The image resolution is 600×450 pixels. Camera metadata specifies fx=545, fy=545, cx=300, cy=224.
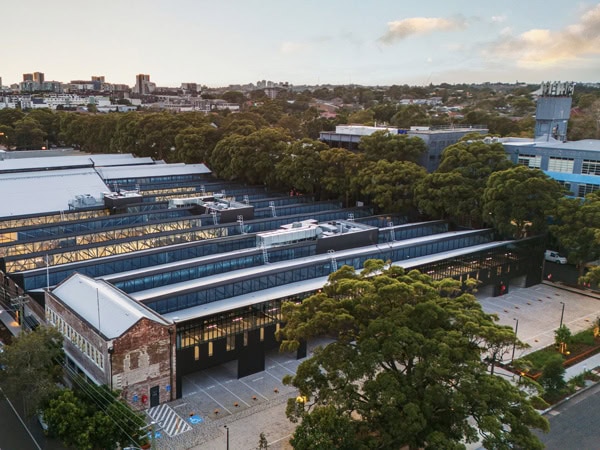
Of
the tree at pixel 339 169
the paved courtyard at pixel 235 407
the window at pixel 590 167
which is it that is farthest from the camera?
the tree at pixel 339 169

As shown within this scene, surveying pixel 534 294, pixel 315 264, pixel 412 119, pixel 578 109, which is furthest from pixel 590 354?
pixel 578 109

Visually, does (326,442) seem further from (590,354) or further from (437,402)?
(590,354)

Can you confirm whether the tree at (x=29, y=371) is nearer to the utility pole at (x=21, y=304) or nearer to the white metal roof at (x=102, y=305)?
the white metal roof at (x=102, y=305)

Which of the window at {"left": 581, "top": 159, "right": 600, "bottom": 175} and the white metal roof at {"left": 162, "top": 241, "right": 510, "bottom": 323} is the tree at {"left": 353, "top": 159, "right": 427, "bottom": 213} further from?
the white metal roof at {"left": 162, "top": 241, "right": 510, "bottom": 323}

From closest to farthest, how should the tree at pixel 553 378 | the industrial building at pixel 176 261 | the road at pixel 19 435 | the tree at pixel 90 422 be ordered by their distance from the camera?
the tree at pixel 90 422 → the road at pixel 19 435 → the industrial building at pixel 176 261 → the tree at pixel 553 378

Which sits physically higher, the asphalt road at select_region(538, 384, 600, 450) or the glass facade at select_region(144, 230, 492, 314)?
the glass facade at select_region(144, 230, 492, 314)

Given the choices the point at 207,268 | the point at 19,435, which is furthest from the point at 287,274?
the point at 19,435

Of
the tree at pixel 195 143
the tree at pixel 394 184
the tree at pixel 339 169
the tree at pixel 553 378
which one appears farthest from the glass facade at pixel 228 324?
the tree at pixel 195 143

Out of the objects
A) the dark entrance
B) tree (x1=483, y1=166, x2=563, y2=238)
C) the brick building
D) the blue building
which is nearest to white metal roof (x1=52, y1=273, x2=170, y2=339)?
the brick building
